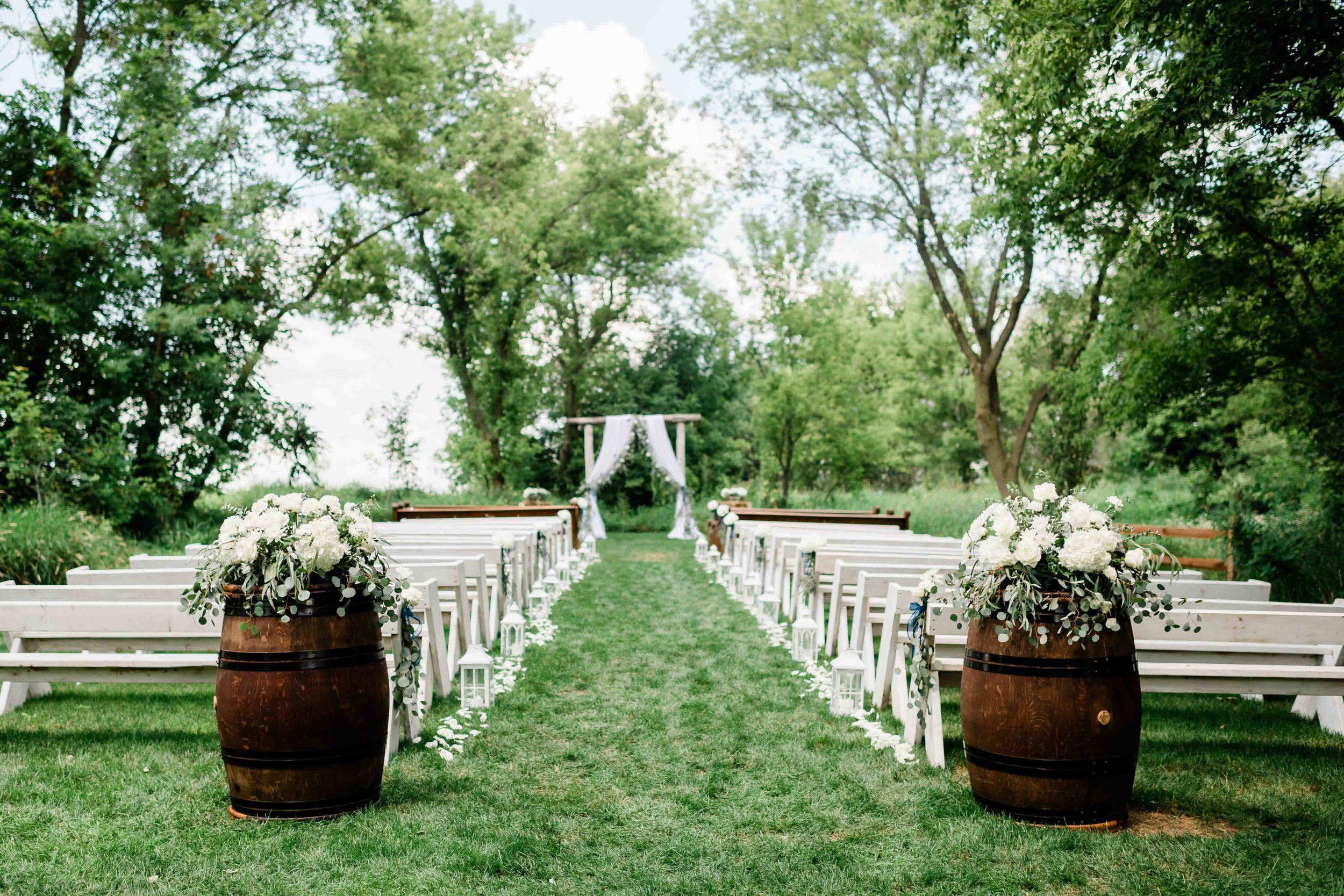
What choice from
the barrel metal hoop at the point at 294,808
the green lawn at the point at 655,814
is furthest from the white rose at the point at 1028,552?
the barrel metal hoop at the point at 294,808

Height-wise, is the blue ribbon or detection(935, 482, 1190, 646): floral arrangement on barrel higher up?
detection(935, 482, 1190, 646): floral arrangement on barrel

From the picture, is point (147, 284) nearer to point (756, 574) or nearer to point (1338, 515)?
point (756, 574)

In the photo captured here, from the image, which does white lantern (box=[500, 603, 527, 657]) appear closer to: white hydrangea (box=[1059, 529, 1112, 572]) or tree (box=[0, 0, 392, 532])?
white hydrangea (box=[1059, 529, 1112, 572])

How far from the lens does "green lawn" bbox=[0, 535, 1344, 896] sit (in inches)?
135

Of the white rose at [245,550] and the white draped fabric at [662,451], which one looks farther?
the white draped fabric at [662,451]

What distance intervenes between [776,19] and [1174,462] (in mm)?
10609

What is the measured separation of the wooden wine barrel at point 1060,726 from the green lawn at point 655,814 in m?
0.13

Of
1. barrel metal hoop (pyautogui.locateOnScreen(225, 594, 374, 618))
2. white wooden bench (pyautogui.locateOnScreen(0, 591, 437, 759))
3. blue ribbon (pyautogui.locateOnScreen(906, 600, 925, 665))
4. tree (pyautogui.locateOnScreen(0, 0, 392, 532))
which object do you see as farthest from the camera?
tree (pyautogui.locateOnScreen(0, 0, 392, 532))

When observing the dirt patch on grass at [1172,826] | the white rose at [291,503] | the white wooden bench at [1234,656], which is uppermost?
the white rose at [291,503]

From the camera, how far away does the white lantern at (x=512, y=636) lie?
7426mm

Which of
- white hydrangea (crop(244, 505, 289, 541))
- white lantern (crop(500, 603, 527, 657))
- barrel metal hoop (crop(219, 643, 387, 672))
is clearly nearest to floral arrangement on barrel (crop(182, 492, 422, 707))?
white hydrangea (crop(244, 505, 289, 541))

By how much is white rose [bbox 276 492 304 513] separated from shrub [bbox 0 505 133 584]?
7115 mm

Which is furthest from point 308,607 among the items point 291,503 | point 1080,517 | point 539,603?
point 539,603

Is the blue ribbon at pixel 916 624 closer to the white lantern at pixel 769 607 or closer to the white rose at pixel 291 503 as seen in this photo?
the white rose at pixel 291 503
